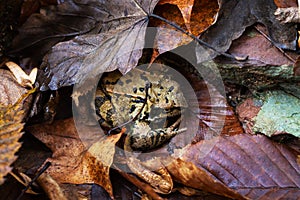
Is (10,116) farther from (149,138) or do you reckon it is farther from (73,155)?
(149,138)

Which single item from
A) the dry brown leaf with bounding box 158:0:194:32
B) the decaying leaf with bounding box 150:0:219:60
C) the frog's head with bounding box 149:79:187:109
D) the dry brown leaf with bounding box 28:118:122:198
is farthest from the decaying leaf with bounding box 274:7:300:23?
the dry brown leaf with bounding box 28:118:122:198

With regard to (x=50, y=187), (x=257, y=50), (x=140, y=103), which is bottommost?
(x=50, y=187)

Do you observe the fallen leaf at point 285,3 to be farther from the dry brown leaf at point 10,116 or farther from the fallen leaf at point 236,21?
the dry brown leaf at point 10,116

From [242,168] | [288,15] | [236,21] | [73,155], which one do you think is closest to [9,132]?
[73,155]

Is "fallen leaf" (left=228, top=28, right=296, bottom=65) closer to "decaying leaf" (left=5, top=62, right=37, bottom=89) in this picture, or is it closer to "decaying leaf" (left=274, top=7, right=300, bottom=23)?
"decaying leaf" (left=274, top=7, right=300, bottom=23)

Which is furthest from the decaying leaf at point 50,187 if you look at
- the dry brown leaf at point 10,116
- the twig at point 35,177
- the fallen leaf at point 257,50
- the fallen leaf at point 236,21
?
the fallen leaf at point 257,50

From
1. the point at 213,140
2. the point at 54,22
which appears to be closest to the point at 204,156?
the point at 213,140

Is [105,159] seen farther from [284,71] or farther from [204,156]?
[284,71]
